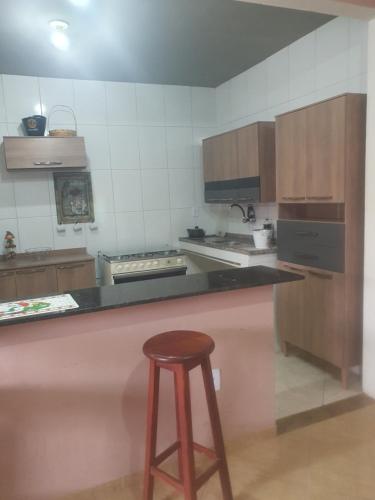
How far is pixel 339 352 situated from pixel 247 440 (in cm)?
97

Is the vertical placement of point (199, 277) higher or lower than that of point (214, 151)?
lower

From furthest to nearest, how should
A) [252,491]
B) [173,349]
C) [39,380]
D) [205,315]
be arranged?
1. [205,315]
2. [252,491]
3. [39,380]
4. [173,349]

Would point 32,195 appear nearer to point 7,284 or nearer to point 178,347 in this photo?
point 7,284

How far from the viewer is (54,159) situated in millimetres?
3555

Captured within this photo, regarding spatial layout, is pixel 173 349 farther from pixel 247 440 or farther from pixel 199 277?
pixel 247 440

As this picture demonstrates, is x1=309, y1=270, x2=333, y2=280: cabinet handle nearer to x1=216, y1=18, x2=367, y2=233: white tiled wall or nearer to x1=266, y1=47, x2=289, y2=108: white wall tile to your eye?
x1=216, y1=18, x2=367, y2=233: white tiled wall

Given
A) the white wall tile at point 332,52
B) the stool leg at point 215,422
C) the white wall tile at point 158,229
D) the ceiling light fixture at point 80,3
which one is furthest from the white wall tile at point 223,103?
the stool leg at point 215,422

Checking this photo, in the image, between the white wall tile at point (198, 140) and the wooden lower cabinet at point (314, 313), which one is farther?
the white wall tile at point (198, 140)

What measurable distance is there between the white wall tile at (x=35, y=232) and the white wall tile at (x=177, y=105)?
67.9 inches

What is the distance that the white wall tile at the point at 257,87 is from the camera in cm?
358

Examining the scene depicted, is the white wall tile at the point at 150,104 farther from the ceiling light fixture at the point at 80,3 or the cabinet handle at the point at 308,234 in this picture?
the cabinet handle at the point at 308,234

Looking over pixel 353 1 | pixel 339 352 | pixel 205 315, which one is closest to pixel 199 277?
pixel 205 315

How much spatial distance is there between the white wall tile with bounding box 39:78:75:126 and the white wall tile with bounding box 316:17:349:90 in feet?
7.69

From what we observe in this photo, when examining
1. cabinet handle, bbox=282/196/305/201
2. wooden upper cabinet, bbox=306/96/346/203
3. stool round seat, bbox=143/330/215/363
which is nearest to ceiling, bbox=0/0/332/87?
wooden upper cabinet, bbox=306/96/346/203
